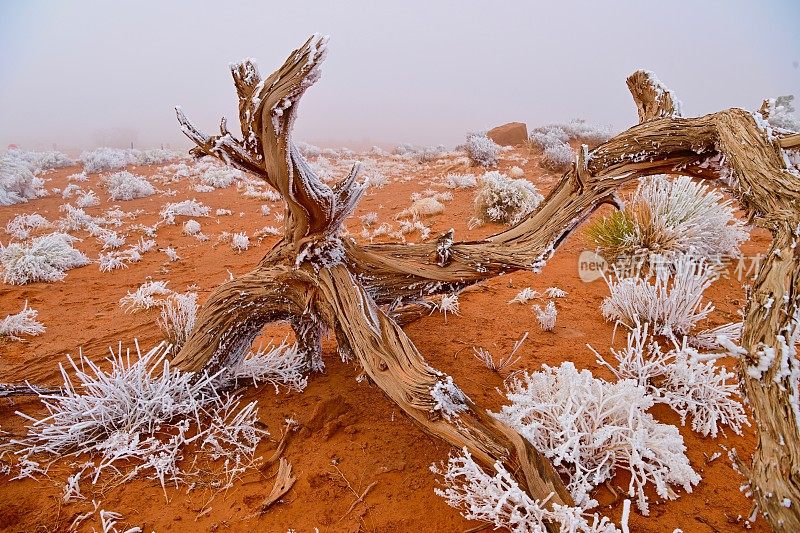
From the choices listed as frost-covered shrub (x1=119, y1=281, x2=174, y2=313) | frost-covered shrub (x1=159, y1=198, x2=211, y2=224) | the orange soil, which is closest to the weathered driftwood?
the orange soil

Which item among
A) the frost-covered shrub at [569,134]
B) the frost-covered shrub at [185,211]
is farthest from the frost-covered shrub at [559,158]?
the frost-covered shrub at [185,211]

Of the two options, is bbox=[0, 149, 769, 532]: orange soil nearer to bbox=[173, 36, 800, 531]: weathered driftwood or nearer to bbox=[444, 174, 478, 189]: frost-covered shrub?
bbox=[173, 36, 800, 531]: weathered driftwood

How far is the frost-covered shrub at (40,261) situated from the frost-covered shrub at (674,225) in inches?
307

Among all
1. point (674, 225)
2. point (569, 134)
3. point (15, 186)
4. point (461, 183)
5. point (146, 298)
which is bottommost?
point (146, 298)

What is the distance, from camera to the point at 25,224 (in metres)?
10.1

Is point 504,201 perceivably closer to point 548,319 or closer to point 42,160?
point 548,319

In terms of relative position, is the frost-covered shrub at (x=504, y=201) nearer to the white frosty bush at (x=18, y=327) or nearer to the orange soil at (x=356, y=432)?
the orange soil at (x=356, y=432)

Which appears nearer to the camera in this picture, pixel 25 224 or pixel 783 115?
pixel 25 224

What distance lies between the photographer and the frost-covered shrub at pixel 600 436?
86.7 inches

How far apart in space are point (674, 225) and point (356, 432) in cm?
425

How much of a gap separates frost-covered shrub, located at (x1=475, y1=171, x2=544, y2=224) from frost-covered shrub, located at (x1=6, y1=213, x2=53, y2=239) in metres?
8.98

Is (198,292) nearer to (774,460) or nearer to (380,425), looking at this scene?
(380,425)

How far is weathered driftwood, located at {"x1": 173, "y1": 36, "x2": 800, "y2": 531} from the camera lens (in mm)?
1391

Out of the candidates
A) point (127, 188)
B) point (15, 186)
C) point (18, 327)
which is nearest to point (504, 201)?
point (18, 327)
